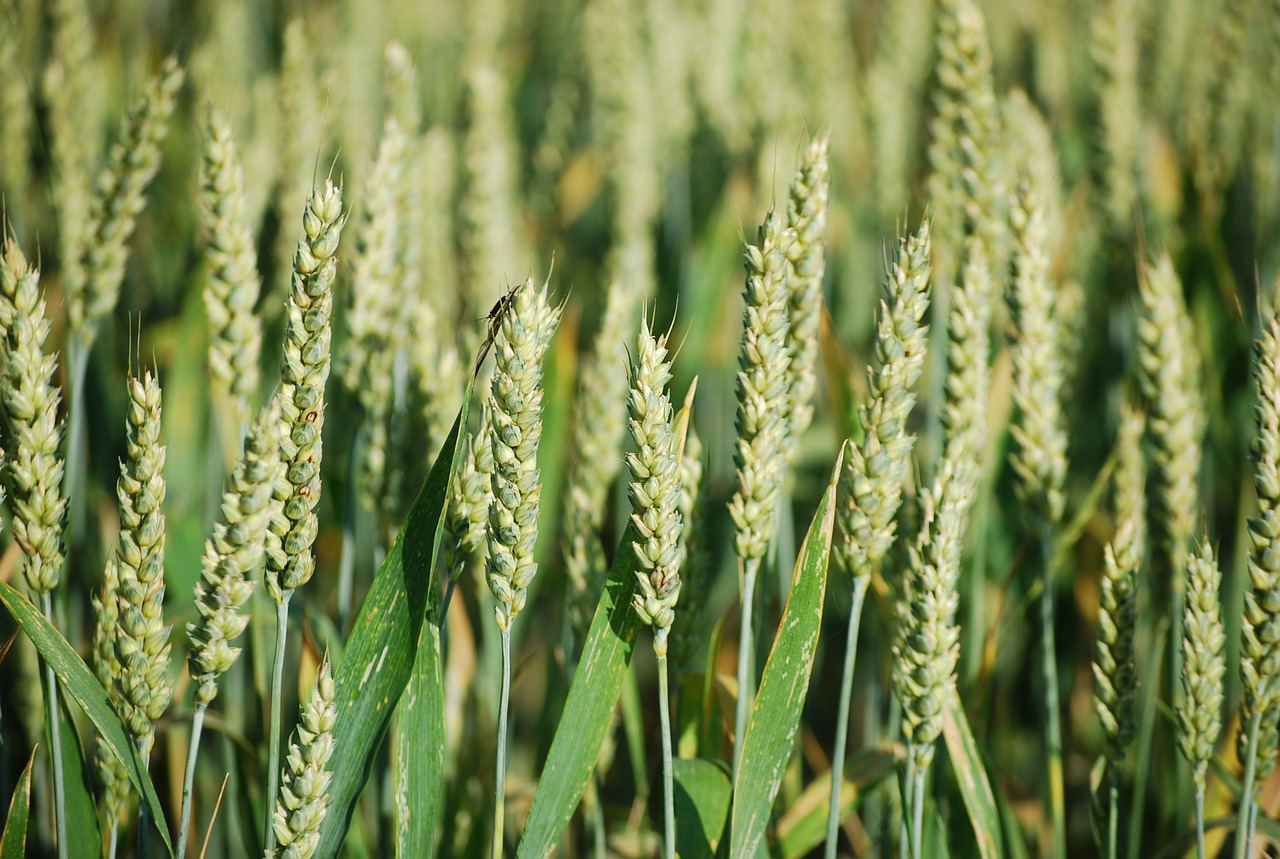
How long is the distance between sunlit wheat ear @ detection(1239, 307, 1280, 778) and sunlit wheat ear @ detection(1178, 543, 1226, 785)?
1.2 inches

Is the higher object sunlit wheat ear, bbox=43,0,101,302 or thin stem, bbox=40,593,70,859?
sunlit wheat ear, bbox=43,0,101,302

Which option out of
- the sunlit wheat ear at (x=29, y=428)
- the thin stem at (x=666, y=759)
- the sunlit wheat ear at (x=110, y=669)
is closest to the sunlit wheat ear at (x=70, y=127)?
the sunlit wheat ear at (x=29, y=428)

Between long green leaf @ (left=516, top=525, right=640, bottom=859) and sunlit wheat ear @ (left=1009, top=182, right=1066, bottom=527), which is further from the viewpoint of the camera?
sunlit wheat ear @ (left=1009, top=182, right=1066, bottom=527)

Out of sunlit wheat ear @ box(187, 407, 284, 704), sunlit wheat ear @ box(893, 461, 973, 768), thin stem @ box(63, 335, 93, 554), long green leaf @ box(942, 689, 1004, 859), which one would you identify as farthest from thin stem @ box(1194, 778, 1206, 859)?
thin stem @ box(63, 335, 93, 554)

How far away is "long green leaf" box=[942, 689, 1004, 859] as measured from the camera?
1.15 metres

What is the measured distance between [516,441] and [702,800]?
54cm

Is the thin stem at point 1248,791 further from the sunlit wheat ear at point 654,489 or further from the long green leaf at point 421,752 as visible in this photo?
the long green leaf at point 421,752

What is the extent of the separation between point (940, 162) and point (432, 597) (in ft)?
4.04

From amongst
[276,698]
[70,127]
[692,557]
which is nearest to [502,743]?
[276,698]

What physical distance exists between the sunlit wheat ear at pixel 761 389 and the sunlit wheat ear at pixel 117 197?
3.08 ft

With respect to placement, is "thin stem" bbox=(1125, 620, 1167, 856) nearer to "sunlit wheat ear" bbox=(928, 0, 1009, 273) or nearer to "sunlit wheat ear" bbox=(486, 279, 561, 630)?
"sunlit wheat ear" bbox=(928, 0, 1009, 273)

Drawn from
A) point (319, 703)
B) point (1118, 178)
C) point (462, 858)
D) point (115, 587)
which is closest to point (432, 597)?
point (319, 703)

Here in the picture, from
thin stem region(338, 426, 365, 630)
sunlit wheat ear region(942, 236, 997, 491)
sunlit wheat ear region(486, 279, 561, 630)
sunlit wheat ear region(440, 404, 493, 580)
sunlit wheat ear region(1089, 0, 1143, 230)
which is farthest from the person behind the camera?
sunlit wheat ear region(1089, 0, 1143, 230)

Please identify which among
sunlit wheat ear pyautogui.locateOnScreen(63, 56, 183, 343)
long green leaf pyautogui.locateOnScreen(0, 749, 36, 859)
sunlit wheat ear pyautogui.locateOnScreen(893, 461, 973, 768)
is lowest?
long green leaf pyautogui.locateOnScreen(0, 749, 36, 859)
